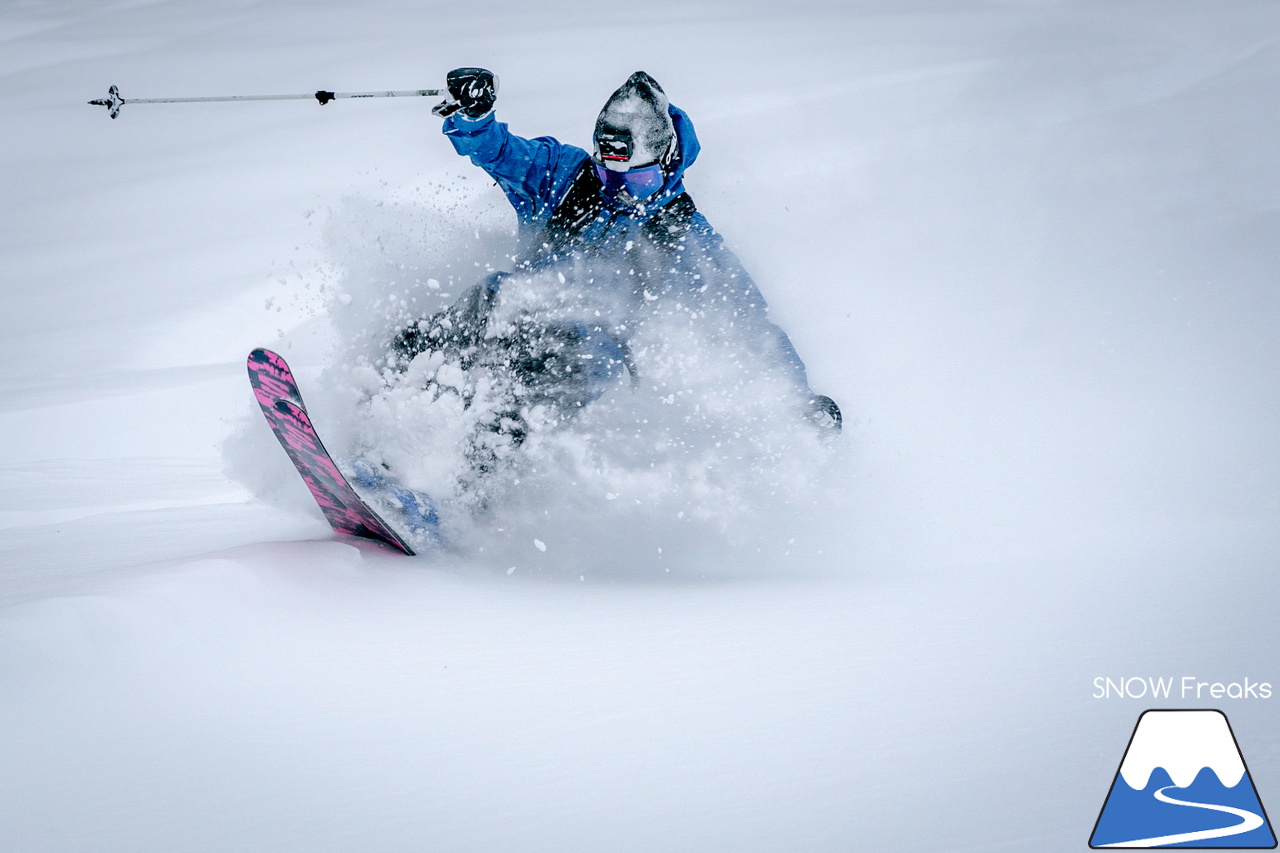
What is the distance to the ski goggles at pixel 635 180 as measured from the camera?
10.7 feet

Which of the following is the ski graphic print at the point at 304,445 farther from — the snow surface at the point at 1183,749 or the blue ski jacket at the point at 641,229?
the snow surface at the point at 1183,749

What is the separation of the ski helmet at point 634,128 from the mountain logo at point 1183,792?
7.73ft

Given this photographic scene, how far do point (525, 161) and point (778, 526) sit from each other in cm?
169

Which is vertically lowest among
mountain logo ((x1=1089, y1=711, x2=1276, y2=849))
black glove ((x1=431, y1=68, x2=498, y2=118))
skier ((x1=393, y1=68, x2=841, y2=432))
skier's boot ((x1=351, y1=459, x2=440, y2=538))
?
mountain logo ((x1=1089, y1=711, x2=1276, y2=849))

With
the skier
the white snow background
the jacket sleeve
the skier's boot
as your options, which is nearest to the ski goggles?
the skier

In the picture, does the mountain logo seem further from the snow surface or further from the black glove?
the black glove

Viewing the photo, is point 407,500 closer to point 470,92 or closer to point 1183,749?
point 470,92

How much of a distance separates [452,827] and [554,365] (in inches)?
75.0

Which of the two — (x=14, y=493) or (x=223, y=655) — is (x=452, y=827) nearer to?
(x=223, y=655)

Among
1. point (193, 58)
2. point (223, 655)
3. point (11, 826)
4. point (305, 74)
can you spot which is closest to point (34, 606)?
point (223, 655)

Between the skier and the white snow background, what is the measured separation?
1.14ft

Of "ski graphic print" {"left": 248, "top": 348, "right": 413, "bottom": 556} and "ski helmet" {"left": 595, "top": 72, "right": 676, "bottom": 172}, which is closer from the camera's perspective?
"ski graphic print" {"left": 248, "top": 348, "right": 413, "bottom": 556}

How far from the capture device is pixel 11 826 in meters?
1.44

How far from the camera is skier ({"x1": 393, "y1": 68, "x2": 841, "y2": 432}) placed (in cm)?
314
